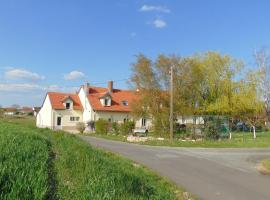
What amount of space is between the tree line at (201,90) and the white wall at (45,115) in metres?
20.3

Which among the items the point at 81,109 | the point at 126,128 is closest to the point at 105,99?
the point at 81,109

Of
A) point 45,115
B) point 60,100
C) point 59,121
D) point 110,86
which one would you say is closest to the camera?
point 59,121

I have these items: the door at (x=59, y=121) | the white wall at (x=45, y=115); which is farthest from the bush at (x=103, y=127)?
the white wall at (x=45, y=115)

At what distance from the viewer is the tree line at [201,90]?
4156 centimetres

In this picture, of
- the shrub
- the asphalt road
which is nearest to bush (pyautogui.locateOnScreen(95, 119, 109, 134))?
the shrub

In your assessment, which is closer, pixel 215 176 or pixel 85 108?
pixel 215 176

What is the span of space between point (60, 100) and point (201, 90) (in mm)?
24715

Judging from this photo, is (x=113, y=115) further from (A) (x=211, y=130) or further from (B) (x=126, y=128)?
(A) (x=211, y=130)

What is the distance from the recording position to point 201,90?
4644 centimetres

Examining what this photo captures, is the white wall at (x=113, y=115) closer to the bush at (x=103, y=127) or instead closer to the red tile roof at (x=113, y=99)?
the red tile roof at (x=113, y=99)

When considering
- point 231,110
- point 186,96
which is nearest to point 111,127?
point 186,96

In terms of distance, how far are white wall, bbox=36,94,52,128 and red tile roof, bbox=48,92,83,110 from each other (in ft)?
2.60

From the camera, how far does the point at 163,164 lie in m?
17.8

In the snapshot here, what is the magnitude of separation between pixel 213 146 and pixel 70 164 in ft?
66.7
